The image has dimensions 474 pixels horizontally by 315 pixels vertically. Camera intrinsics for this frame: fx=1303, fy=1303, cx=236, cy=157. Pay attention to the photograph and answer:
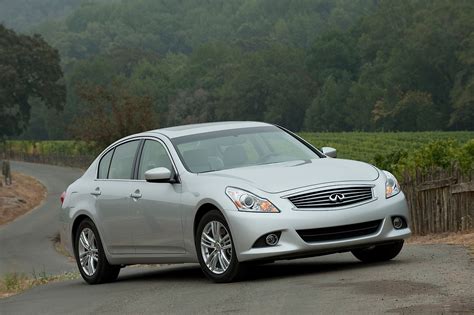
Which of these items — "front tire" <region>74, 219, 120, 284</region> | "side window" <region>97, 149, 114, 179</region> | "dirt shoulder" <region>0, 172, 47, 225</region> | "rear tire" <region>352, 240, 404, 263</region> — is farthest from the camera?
"dirt shoulder" <region>0, 172, 47, 225</region>

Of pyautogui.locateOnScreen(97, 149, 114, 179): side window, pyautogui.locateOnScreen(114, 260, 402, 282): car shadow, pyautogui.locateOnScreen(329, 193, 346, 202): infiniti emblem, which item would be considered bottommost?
pyautogui.locateOnScreen(114, 260, 402, 282): car shadow

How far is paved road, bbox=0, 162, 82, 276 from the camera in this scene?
115 ft

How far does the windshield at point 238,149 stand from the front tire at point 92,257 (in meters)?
1.75

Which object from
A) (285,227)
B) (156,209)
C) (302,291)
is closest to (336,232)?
(285,227)

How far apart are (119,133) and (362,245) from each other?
65.4 metres

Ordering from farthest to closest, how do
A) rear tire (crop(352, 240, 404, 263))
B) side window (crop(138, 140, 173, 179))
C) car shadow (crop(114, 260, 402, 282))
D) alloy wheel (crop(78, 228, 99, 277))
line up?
alloy wheel (crop(78, 228, 99, 277))
side window (crop(138, 140, 173, 179))
rear tire (crop(352, 240, 404, 263))
car shadow (crop(114, 260, 402, 282))

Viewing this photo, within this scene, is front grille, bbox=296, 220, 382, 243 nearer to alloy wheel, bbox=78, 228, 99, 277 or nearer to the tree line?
alloy wheel, bbox=78, 228, 99, 277

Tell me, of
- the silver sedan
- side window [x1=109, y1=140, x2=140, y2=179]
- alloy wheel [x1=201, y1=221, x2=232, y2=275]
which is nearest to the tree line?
side window [x1=109, y1=140, x2=140, y2=179]

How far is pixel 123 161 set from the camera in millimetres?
14266

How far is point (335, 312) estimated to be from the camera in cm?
921

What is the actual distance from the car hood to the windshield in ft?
0.99

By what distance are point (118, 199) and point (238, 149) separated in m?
1.56

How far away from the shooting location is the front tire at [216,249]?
12.0 meters

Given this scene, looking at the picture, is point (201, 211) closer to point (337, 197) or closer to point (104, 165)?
point (337, 197)
